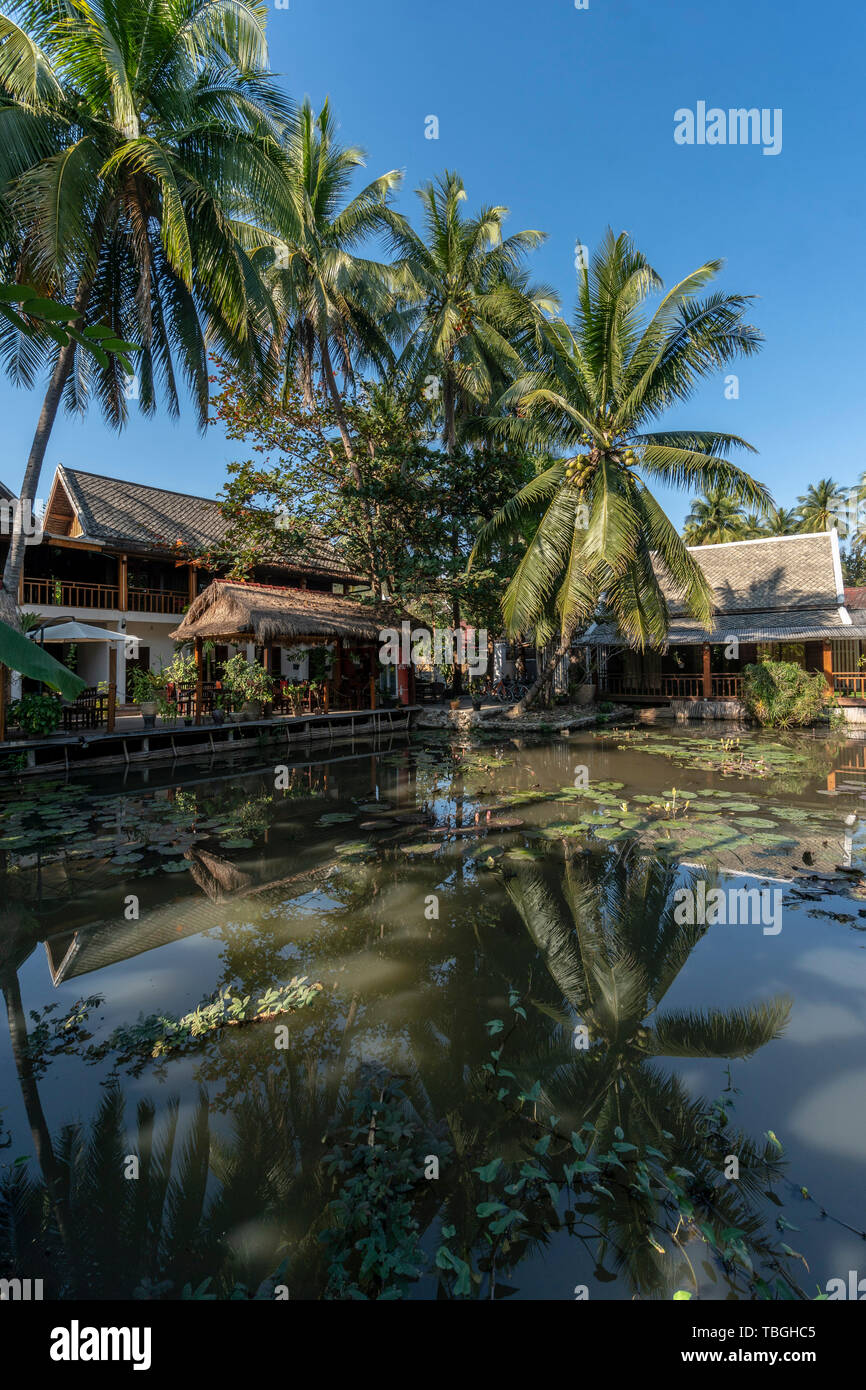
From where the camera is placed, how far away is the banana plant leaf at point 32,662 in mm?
1274

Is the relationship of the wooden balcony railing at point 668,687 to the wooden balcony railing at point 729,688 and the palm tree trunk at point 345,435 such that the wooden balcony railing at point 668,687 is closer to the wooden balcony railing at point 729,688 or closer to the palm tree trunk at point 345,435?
the wooden balcony railing at point 729,688

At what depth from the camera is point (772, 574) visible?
2172cm

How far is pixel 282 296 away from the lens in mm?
15484

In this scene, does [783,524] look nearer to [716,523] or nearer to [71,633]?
[716,523]

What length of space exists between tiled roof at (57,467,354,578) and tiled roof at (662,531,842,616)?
1334 centimetres

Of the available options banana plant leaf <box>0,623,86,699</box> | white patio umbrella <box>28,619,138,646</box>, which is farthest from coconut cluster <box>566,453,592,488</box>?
banana plant leaf <box>0,623,86,699</box>

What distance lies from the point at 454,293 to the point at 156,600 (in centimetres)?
1301

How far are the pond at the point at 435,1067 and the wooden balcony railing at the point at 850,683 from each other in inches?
566

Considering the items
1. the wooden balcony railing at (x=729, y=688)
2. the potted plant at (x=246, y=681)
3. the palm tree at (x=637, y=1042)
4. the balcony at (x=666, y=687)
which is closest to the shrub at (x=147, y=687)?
the potted plant at (x=246, y=681)

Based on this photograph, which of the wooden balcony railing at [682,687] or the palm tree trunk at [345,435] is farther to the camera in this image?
the wooden balcony railing at [682,687]

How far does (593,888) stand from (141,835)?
17.0ft

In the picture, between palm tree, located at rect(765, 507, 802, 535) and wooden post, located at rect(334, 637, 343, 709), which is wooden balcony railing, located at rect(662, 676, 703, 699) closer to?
wooden post, located at rect(334, 637, 343, 709)

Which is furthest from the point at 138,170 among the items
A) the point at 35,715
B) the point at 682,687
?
the point at 682,687
